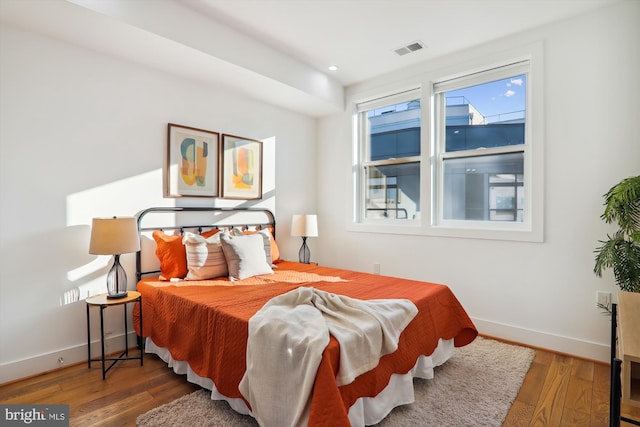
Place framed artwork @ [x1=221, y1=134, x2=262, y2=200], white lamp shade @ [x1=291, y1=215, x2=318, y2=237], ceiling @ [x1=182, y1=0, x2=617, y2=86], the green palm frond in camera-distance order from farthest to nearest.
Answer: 1. white lamp shade @ [x1=291, y1=215, x2=318, y2=237]
2. framed artwork @ [x1=221, y1=134, x2=262, y2=200]
3. ceiling @ [x1=182, y1=0, x2=617, y2=86]
4. the green palm frond

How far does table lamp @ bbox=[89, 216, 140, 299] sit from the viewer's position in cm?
243

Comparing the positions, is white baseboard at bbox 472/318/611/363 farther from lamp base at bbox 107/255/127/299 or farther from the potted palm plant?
lamp base at bbox 107/255/127/299

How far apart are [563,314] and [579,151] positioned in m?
1.37

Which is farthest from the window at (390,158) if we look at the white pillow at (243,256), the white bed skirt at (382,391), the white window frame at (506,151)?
the white bed skirt at (382,391)

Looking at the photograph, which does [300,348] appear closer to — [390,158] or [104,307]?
[104,307]

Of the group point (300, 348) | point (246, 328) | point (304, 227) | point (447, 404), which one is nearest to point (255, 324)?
point (246, 328)

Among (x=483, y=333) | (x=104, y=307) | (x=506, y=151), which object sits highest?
(x=506, y=151)

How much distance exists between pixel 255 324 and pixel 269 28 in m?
2.50

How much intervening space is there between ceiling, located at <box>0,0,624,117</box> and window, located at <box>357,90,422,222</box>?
2.04 ft

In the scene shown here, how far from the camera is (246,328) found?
1.84 metres

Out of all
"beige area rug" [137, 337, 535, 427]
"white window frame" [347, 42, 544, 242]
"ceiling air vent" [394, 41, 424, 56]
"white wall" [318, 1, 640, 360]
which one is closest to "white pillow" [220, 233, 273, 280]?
"beige area rug" [137, 337, 535, 427]

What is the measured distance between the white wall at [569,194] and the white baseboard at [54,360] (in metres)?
3.18

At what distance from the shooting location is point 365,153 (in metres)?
4.43

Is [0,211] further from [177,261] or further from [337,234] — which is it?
[337,234]
